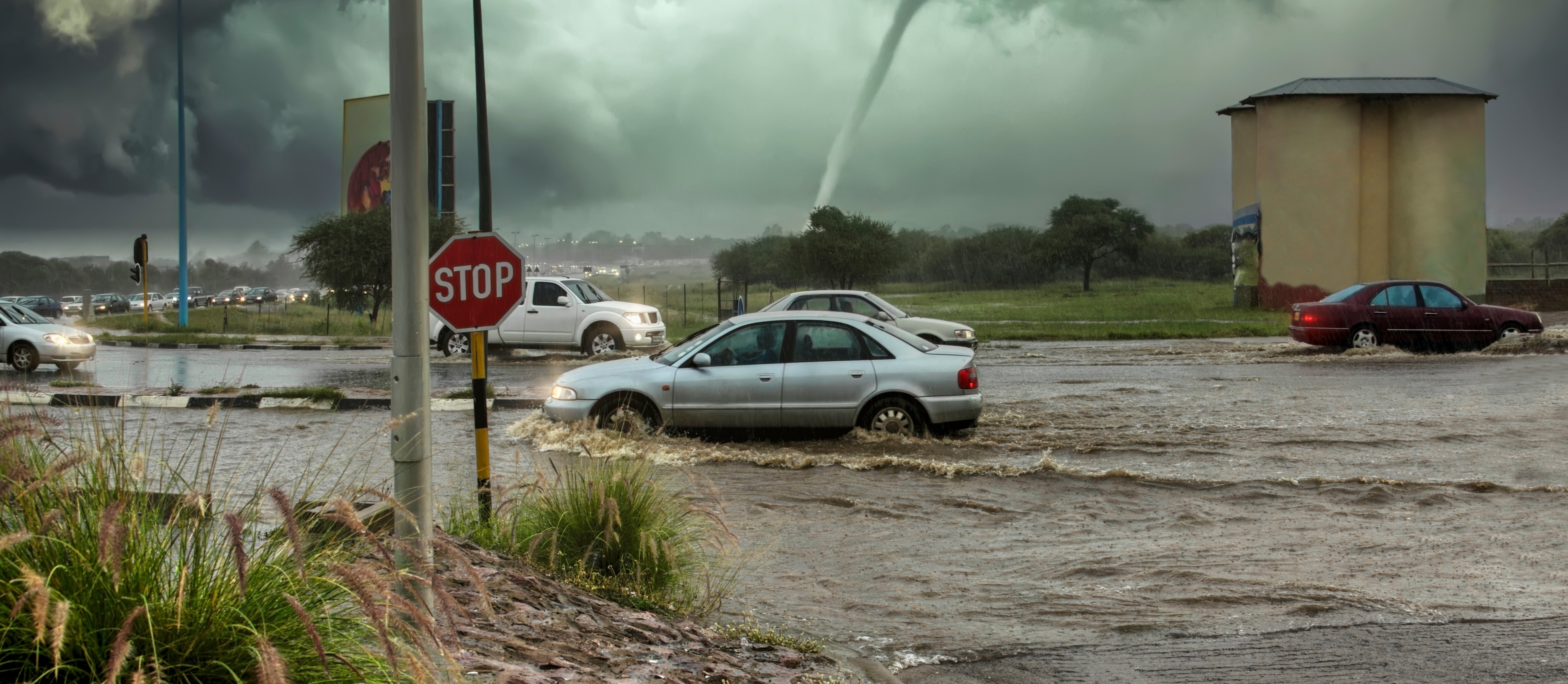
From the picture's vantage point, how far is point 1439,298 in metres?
23.5

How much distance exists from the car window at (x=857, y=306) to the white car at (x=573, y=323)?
404cm

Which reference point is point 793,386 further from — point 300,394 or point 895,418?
point 300,394

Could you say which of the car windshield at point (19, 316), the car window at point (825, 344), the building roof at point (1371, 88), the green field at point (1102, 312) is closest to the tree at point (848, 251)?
the green field at point (1102, 312)

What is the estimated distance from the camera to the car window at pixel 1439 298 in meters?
23.3

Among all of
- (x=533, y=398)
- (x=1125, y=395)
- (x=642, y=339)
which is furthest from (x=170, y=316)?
(x=1125, y=395)

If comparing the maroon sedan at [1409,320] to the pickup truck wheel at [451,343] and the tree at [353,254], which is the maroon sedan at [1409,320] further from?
the tree at [353,254]

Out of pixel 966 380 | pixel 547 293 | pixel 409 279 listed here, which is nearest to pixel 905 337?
pixel 966 380

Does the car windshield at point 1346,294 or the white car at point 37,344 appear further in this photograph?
the car windshield at point 1346,294

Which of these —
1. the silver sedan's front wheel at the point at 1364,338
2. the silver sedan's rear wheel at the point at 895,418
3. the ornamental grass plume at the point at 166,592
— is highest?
the silver sedan's front wheel at the point at 1364,338

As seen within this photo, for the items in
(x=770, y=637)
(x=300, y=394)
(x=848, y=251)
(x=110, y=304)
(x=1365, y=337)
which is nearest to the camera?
(x=770, y=637)

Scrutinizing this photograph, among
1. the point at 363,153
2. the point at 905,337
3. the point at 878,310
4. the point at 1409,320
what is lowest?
the point at 905,337

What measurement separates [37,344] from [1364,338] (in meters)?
26.1

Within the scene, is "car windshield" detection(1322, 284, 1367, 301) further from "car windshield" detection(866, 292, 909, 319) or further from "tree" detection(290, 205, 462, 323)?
"tree" detection(290, 205, 462, 323)

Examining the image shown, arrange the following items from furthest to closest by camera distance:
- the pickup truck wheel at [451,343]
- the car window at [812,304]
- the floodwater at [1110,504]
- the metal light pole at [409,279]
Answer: the pickup truck wheel at [451,343] < the car window at [812,304] < the floodwater at [1110,504] < the metal light pole at [409,279]
